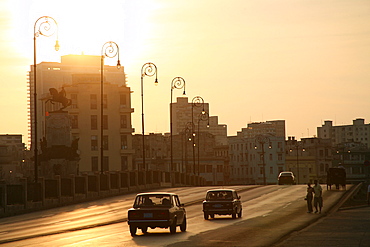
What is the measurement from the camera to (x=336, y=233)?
31.0m

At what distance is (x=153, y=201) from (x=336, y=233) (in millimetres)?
7430

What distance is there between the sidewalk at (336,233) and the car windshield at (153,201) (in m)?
5.15

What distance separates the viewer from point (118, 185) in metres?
68.9

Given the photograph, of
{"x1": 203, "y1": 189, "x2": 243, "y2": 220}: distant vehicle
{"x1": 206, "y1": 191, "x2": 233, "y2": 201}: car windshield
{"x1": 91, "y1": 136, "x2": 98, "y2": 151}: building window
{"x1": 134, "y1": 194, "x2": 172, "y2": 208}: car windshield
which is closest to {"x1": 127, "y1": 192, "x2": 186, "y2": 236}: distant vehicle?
{"x1": 134, "y1": 194, "x2": 172, "y2": 208}: car windshield

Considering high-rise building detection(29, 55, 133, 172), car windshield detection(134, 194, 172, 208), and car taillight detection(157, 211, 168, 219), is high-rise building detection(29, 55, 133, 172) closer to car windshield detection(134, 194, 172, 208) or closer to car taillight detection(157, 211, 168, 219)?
car windshield detection(134, 194, 172, 208)

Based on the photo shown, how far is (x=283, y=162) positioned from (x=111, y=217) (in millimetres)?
157246

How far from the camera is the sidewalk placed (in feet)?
87.5

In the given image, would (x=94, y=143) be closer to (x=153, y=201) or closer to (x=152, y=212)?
(x=153, y=201)

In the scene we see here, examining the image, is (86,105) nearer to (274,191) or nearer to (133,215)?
(274,191)

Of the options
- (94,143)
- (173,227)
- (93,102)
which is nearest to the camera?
(173,227)

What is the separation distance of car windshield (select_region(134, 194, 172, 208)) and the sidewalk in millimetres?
5151

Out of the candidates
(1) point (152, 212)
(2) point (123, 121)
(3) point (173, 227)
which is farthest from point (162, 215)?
(2) point (123, 121)

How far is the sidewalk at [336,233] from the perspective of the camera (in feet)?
87.5

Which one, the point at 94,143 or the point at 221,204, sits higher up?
the point at 94,143
